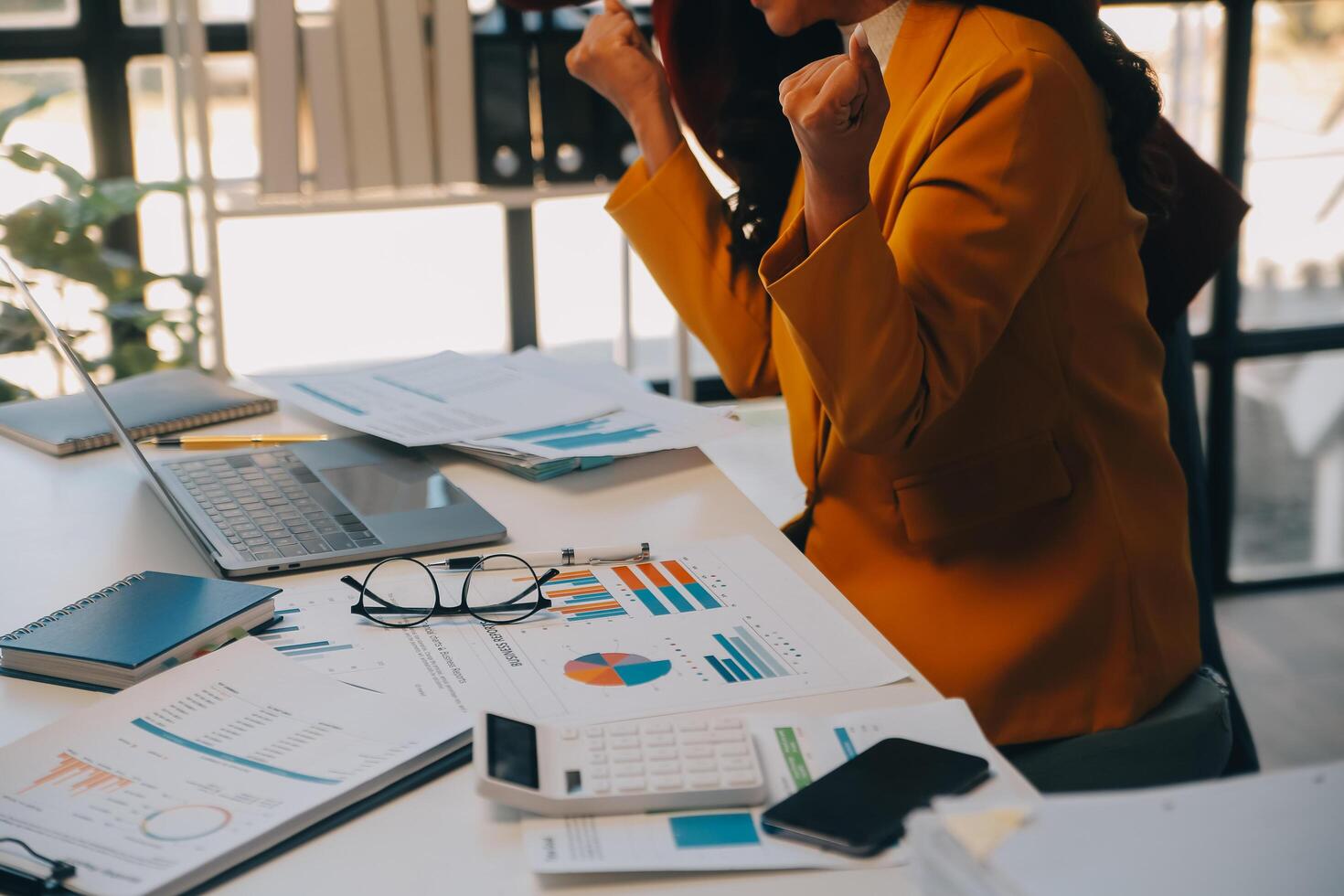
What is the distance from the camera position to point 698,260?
1.51 m

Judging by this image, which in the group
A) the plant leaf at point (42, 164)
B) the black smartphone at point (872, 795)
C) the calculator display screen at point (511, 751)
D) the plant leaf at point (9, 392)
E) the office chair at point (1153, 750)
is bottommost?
the office chair at point (1153, 750)

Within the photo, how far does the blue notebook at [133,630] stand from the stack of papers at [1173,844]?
0.59m

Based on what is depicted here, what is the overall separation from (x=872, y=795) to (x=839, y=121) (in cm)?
47

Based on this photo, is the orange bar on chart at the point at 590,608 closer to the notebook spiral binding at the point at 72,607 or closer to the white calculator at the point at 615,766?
the white calculator at the point at 615,766

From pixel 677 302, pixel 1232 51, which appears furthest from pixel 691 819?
pixel 1232 51

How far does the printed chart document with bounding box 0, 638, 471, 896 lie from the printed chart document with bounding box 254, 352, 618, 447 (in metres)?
0.51

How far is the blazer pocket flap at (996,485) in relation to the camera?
3.79 ft

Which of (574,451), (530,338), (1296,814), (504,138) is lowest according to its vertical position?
(530,338)

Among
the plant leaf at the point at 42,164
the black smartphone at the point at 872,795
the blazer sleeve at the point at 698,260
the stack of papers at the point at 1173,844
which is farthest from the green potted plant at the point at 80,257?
the stack of papers at the point at 1173,844

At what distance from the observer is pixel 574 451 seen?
4.20ft

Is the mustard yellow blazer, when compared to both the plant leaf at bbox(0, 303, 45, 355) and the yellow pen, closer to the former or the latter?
the yellow pen

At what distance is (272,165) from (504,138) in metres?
0.38

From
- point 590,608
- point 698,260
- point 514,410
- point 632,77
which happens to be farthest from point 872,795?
point 632,77

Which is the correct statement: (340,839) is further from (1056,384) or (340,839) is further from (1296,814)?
(1056,384)
